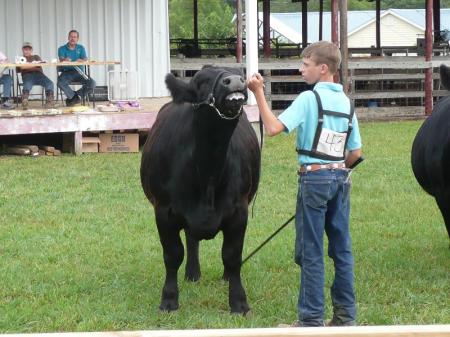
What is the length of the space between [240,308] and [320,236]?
107 cm

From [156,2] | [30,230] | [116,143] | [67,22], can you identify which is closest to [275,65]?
[156,2]

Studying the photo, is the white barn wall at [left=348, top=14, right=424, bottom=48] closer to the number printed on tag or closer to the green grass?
the green grass

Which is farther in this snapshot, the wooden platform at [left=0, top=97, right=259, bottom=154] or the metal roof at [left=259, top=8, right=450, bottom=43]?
the metal roof at [left=259, top=8, right=450, bottom=43]

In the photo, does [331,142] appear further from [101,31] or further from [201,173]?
[101,31]

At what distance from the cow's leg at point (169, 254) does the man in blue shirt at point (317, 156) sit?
1091 millimetres

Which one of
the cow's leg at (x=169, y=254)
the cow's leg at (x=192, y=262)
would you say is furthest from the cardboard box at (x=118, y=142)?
the cow's leg at (x=169, y=254)

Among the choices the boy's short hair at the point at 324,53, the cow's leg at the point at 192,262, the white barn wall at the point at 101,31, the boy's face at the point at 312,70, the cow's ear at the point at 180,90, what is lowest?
the cow's leg at the point at 192,262

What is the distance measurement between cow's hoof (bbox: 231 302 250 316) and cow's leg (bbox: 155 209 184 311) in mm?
399

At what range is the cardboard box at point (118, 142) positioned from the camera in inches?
612

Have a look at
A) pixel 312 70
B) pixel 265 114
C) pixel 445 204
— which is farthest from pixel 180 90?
pixel 445 204

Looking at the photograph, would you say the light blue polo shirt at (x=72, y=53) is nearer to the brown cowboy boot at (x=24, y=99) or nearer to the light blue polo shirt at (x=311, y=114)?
the brown cowboy boot at (x=24, y=99)

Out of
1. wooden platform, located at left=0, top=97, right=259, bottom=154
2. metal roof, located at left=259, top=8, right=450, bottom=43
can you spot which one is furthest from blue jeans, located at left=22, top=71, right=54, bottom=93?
metal roof, located at left=259, top=8, right=450, bottom=43

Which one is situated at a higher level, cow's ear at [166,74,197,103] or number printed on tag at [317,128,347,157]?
cow's ear at [166,74,197,103]

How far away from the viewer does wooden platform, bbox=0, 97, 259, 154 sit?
14828 millimetres
